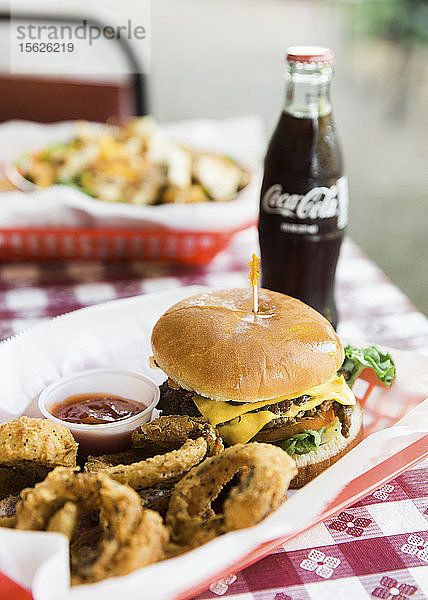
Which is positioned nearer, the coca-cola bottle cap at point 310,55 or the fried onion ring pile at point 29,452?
the fried onion ring pile at point 29,452

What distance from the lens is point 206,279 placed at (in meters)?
2.17

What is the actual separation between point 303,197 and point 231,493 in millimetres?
798

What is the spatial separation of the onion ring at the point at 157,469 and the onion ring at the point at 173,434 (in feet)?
0.22

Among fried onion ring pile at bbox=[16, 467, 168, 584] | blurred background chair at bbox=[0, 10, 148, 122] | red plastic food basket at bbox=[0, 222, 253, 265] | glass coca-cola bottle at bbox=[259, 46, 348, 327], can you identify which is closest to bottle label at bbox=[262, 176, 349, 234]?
glass coca-cola bottle at bbox=[259, 46, 348, 327]

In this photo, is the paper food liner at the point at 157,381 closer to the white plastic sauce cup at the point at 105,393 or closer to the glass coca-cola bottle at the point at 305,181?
the white plastic sauce cup at the point at 105,393

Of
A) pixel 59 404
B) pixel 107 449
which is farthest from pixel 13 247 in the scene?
pixel 107 449

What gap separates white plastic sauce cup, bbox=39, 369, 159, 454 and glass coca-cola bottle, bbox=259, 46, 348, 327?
478 mm

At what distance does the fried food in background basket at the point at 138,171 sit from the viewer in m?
2.27

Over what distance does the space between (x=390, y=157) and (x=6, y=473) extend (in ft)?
20.7

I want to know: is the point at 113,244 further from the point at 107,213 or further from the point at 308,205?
the point at 308,205

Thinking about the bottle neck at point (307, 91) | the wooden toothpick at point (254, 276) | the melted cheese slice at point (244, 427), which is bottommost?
the melted cheese slice at point (244, 427)

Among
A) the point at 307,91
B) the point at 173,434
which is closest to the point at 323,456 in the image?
the point at 173,434

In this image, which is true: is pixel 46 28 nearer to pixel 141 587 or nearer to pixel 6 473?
pixel 6 473

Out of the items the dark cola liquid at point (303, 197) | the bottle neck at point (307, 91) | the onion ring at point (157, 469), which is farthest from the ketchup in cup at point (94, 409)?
the bottle neck at point (307, 91)
